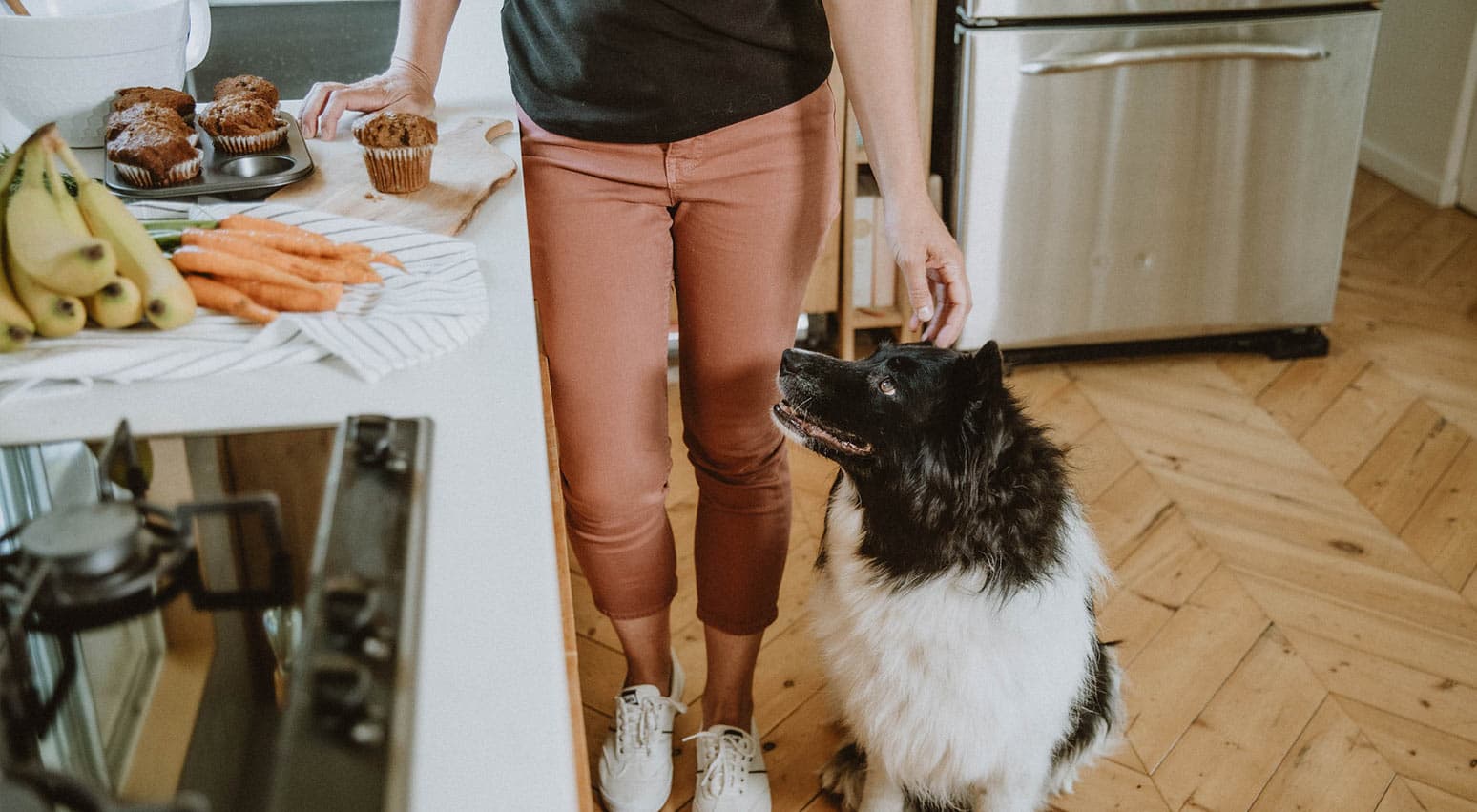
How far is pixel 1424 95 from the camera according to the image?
11.5 ft

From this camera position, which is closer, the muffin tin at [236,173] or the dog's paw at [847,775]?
the muffin tin at [236,173]

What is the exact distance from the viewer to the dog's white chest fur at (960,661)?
128 cm

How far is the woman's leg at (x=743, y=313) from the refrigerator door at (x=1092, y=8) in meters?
1.22

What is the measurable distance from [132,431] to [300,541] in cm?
22

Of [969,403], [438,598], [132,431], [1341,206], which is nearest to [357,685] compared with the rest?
[438,598]

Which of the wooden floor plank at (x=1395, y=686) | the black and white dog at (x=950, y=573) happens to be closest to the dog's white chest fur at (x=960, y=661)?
the black and white dog at (x=950, y=573)

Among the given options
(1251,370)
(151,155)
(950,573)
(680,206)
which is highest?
(151,155)

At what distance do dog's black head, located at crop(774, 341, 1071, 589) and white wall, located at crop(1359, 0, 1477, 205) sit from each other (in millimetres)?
2846

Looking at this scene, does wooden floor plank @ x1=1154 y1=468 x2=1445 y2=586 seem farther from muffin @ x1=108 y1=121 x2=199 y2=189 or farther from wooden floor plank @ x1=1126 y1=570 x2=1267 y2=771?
muffin @ x1=108 y1=121 x2=199 y2=189

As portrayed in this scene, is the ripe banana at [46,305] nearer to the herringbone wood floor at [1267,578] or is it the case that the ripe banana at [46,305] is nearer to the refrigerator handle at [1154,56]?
the herringbone wood floor at [1267,578]

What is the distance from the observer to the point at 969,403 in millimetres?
1153

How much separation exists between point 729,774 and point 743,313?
0.63 metres

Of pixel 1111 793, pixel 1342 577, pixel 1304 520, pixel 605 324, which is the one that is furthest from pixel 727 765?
pixel 1304 520

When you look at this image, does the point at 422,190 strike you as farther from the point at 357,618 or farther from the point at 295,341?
the point at 357,618
